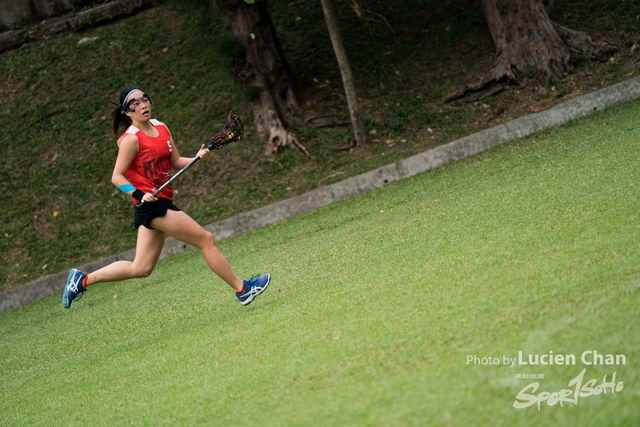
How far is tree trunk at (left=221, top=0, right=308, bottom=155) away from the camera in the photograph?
14.9 m

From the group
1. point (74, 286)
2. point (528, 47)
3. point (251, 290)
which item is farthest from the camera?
point (528, 47)

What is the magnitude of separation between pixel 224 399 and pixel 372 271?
2.73m

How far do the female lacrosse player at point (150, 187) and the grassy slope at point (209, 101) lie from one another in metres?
6.12

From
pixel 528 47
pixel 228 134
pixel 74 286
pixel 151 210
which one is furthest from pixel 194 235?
pixel 528 47

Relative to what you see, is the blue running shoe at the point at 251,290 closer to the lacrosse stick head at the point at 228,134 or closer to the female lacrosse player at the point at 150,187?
the female lacrosse player at the point at 150,187

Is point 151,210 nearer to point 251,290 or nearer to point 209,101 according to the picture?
point 251,290

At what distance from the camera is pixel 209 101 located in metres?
16.2

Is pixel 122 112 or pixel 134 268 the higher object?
pixel 122 112

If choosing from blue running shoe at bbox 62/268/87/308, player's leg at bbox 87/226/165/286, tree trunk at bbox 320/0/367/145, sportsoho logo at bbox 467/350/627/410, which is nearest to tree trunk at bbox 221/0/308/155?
tree trunk at bbox 320/0/367/145

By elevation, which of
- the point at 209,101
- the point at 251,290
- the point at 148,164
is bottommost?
the point at 209,101

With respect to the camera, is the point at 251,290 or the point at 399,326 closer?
the point at 399,326

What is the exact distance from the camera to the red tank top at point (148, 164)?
285 inches

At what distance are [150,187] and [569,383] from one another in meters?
4.43

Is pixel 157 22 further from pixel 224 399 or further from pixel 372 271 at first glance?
pixel 224 399
